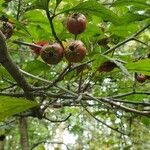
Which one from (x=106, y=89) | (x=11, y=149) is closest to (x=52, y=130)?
(x=11, y=149)

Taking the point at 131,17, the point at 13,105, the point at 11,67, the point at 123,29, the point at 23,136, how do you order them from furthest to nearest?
the point at 23,136
the point at 123,29
the point at 131,17
the point at 11,67
the point at 13,105

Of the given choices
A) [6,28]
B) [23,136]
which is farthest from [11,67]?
[23,136]

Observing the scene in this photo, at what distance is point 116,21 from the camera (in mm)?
1463

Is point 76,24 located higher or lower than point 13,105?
higher

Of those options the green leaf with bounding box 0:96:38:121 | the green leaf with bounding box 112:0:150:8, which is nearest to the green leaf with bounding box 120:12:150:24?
the green leaf with bounding box 112:0:150:8

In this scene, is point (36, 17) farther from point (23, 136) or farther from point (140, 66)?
point (23, 136)

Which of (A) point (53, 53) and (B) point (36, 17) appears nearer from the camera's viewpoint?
(A) point (53, 53)

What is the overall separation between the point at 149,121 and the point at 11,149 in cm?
736

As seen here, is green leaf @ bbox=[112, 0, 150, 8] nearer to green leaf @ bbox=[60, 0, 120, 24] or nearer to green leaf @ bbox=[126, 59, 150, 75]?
green leaf @ bbox=[60, 0, 120, 24]

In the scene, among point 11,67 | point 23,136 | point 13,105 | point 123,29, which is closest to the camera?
point 13,105

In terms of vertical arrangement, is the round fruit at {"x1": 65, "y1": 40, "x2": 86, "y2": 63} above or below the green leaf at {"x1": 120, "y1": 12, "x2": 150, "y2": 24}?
below

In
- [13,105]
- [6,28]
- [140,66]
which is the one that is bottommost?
[13,105]

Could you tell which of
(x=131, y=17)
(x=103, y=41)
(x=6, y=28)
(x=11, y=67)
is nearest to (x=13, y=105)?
(x=11, y=67)

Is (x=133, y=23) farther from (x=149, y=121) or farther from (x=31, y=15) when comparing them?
(x=149, y=121)
